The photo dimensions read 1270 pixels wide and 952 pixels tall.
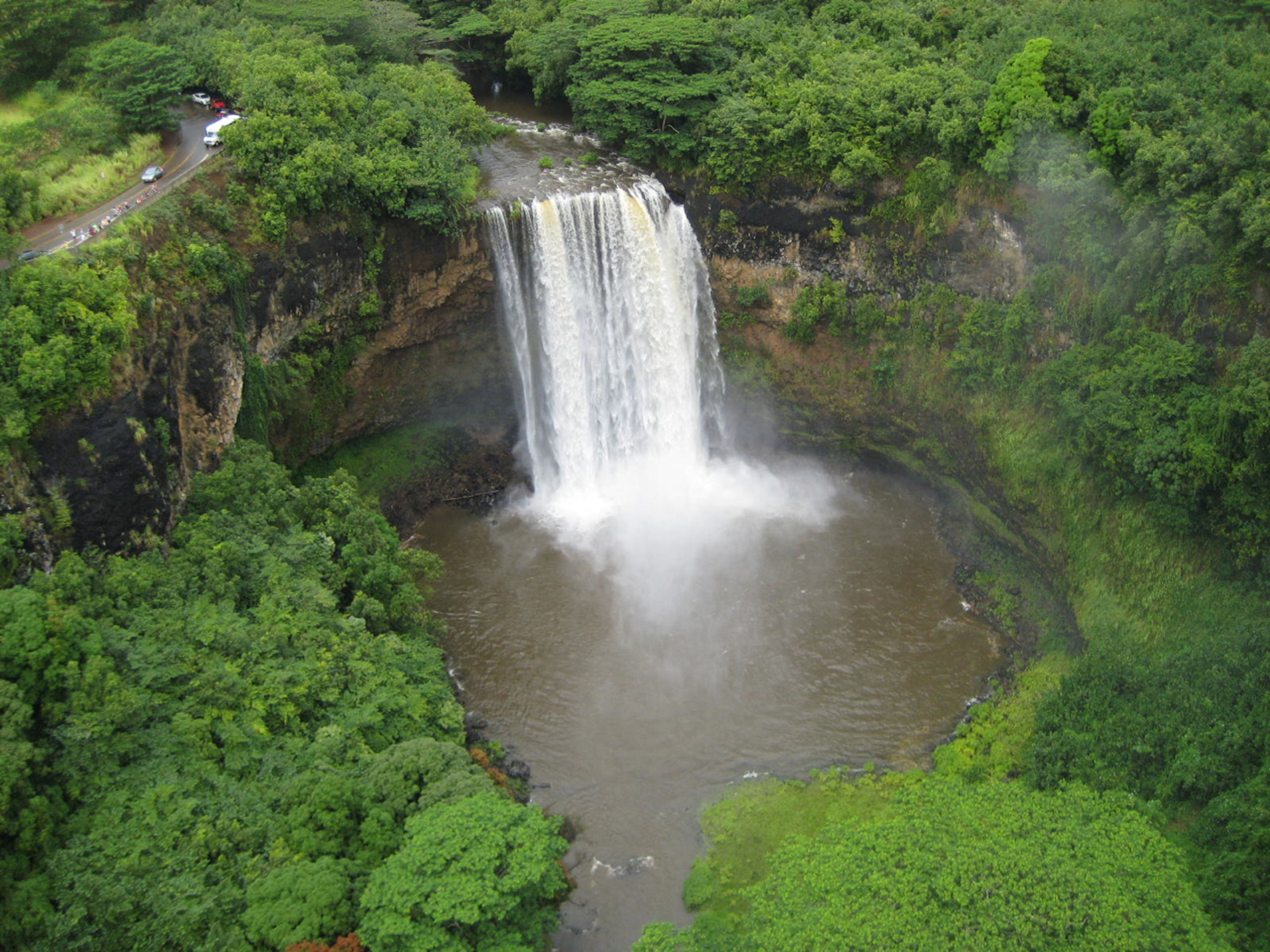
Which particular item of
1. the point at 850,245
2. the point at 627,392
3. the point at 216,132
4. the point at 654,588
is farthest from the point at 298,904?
the point at 850,245

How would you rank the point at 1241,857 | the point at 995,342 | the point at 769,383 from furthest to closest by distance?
the point at 769,383, the point at 995,342, the point at 1241,857

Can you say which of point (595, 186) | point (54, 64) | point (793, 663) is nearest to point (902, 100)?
point (595, 186)

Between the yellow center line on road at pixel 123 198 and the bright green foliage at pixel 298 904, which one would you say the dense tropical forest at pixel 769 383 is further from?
the yellow center line on road at pixel 123 198

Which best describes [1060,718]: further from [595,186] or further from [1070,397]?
[595,186]

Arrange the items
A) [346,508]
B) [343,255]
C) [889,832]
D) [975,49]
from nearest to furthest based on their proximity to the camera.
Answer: [889,832] → [346,508] → [343,255] → [975,49]

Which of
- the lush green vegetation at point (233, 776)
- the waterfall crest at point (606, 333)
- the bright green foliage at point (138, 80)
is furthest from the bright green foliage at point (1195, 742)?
the bright green foliage at point (138, 80)

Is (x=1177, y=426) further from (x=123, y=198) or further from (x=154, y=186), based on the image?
(x=123, y=198)

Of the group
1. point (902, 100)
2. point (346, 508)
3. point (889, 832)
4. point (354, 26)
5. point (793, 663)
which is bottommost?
point (793, 663)
